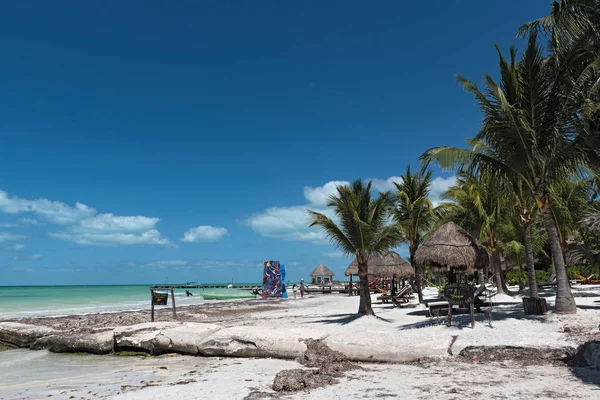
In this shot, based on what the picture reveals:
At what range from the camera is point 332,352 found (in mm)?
8094

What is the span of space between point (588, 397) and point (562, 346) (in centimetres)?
243

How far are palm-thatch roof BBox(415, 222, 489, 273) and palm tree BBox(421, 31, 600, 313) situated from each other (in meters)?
3.31

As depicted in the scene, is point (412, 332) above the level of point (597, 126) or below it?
below

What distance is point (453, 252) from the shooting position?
45.3ft

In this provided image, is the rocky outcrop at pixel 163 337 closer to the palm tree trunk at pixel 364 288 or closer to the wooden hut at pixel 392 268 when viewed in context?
the palm tree trunk at pixel 364 288

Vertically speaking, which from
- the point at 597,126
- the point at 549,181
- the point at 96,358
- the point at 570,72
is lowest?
the point at 96,358

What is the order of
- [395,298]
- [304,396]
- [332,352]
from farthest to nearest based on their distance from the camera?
[395,298] → [332,352] → [304,396]

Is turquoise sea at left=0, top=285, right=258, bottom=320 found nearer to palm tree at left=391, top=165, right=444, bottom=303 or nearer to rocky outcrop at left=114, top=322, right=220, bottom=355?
rocky outcrop at left=114, top=322, right=220, bottom=355

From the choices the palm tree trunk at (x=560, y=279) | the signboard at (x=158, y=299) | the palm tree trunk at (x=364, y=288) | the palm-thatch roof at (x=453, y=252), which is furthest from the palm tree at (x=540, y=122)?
the signboard at (x=158, y=299)

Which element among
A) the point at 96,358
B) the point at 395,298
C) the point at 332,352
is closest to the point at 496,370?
the point at 332,352

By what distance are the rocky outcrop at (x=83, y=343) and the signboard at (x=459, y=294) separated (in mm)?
8314

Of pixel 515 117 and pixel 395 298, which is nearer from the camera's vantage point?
pixel 515 117

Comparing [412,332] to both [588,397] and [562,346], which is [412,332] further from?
[588,397]

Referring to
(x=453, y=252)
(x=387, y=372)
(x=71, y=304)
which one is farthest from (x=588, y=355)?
(x=71, y=304)
